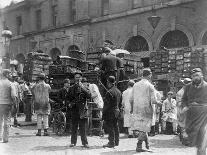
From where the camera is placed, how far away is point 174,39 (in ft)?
67.1

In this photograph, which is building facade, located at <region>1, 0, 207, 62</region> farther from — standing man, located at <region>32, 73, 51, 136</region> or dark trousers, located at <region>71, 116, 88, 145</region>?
dark trousers, located at <region>71, 116, 88, 145</region>

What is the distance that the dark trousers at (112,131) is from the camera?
952cm

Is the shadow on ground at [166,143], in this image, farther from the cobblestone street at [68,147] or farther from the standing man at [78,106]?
the standing man at [78,106]

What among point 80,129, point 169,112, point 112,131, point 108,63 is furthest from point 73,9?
point 112,131

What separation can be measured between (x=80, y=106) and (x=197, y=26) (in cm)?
1136

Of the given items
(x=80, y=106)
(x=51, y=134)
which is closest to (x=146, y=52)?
(x=51, y=134)

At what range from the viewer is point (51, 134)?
40.7ft

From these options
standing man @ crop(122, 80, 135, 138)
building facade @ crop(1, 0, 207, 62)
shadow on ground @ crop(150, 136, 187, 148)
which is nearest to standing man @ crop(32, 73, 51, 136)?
standing man @ crop(122, 80, 135, 138)

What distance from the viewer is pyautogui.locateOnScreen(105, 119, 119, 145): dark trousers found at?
375 inches

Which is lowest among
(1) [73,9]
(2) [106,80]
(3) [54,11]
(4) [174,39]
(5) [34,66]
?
(2) [106,80]

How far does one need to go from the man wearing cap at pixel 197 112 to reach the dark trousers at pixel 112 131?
2.15 metres

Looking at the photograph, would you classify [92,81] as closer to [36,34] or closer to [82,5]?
[82,5]

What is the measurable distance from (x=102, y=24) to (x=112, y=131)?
53.4 ft

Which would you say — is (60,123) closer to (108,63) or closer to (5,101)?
(108,63)
